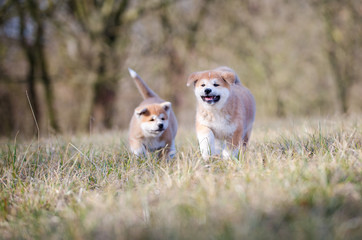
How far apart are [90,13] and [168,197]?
392 inches

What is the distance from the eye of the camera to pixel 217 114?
3.99 m

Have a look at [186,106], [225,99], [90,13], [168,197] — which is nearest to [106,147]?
[225,99]

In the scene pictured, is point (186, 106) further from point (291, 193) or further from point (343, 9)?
point (291, 193)

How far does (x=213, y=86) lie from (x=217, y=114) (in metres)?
0.34

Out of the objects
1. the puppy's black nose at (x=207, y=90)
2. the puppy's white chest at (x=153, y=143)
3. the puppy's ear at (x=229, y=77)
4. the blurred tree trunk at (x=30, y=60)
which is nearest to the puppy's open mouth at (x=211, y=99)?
the puppy's black nose at (x=207, y=90)

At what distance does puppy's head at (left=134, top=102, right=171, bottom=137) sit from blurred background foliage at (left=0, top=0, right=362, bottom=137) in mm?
4349

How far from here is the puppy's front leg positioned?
12.3 feet

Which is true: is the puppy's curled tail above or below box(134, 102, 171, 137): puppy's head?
above

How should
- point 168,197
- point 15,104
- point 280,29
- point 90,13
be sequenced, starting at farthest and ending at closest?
point 15,104 → point 280,29 → point 90,13 → point 168,197

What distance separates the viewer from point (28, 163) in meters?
3.72

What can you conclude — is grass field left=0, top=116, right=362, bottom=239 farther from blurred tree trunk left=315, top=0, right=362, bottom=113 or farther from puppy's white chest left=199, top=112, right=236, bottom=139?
blurred tree trunk left=315, top=0, right=362, bottom=113

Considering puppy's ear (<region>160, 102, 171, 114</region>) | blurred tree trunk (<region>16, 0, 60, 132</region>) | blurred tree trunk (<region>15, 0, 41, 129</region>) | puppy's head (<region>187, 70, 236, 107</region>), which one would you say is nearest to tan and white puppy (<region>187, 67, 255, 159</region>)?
puppy's head (<region>187, 70, 236, 107</region>)

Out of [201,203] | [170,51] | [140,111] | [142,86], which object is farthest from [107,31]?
[201,203]

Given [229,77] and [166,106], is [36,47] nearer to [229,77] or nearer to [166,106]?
[166,106]
